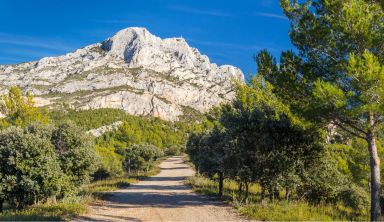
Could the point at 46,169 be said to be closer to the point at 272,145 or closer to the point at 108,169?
the point at 272,145

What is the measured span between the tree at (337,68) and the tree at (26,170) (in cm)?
1311

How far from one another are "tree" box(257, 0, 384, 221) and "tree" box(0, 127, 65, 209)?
516 inches

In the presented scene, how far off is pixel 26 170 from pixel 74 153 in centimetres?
373

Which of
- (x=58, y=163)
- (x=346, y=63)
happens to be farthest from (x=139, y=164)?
(x=346, y=63)

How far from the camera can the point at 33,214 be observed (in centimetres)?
1531

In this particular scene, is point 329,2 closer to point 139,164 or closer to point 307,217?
point 307,217

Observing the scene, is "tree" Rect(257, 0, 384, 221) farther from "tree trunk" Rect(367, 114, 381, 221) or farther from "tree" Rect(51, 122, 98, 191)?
"tree" Rect(51, 122, 98, 191)

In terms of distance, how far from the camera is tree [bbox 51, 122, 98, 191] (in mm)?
22234

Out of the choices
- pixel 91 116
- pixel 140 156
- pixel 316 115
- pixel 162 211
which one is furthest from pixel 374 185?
pixel 91 116

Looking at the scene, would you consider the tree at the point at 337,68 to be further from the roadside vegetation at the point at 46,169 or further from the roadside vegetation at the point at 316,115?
the roadside vegetation at the point at 46,169

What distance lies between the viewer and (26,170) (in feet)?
62.0

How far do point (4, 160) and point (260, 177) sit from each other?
14.5m

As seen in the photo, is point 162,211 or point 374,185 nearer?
point 374,185

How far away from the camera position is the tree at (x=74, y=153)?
22.2m
